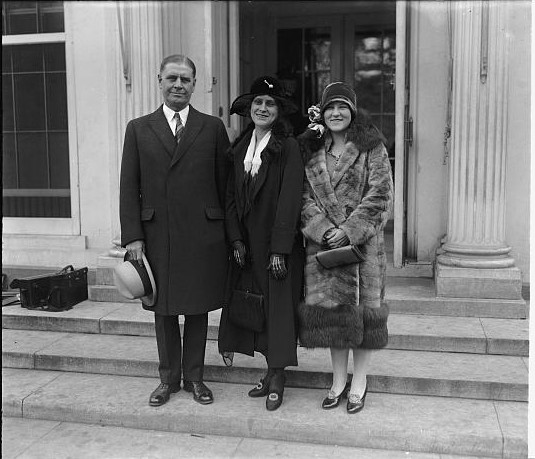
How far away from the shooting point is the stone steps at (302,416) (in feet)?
10.6

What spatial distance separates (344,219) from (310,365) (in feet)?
3.90

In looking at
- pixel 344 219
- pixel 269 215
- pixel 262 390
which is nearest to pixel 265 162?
pixel 269 215

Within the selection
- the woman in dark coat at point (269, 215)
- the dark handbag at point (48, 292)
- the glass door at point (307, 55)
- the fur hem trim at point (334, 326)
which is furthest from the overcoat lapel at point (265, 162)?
the glass door at point (307, 55)

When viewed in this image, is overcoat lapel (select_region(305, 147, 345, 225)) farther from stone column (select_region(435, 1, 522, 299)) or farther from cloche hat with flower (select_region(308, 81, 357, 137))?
→ stone column (select_region(435, 1, 522, 299))

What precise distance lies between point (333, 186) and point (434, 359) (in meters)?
1.57

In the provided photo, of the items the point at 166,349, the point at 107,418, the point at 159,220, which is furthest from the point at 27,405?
the point at 159,220

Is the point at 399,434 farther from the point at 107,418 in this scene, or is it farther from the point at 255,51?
the point at 255,51

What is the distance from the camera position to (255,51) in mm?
7480

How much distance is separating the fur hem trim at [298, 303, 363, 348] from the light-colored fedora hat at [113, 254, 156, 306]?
90cm

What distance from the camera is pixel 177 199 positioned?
3.42 metres

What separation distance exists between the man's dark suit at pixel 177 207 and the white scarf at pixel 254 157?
0.72ft

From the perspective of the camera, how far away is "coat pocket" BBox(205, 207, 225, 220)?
135 inches

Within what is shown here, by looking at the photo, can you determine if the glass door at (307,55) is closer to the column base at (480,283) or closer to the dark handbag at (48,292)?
the column base at (480,283)

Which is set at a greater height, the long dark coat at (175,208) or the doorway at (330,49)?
the doorway at (330,49)
